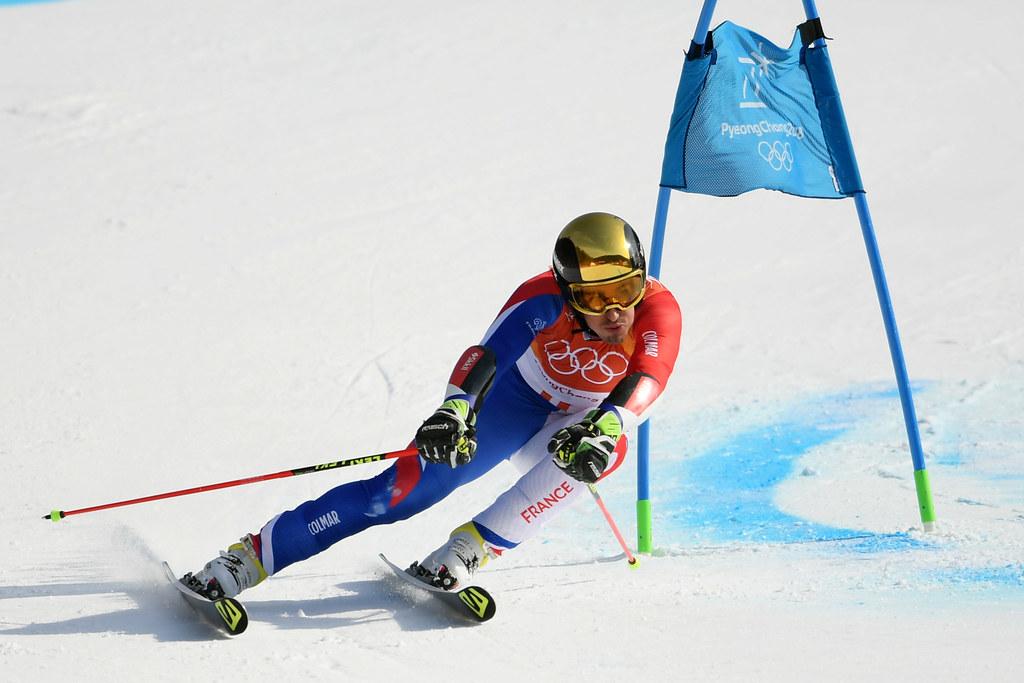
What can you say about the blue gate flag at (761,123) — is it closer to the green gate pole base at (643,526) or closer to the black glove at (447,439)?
the green gate pole base at (643,526)

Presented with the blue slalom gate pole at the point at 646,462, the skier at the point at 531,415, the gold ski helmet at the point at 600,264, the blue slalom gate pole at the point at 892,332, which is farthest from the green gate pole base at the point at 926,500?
the gold ski helmet at the point at 600,264

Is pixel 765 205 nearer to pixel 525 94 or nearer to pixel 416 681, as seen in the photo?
pixel 525 94

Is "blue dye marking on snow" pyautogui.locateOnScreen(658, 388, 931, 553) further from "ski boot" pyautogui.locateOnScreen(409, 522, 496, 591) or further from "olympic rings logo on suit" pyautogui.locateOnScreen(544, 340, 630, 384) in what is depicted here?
"ski boot" pyautogui.locateOnScreen(409, 522, 496, 591)

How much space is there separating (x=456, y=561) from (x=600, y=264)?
1.05 meters

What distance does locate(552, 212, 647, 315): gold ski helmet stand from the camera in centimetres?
366

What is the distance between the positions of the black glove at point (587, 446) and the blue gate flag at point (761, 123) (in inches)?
51.6

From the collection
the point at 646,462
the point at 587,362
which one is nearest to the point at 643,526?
the point at 646,462

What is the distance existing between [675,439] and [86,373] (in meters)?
3.29

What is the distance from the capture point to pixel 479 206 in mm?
9477

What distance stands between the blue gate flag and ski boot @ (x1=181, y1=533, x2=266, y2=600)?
2.11 metres

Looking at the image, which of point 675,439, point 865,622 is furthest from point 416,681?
point 675,439

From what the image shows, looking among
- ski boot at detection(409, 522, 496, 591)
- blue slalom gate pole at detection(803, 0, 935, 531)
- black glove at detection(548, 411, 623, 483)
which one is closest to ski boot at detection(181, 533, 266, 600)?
ski boot at detection(409, 522, 496, 591)

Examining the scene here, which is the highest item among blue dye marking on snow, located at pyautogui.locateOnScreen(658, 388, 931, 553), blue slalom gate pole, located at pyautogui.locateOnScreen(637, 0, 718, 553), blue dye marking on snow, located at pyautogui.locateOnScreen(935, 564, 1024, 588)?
blue slalom gate pole, located at pyautogui.locateOnScreen(637, 0, 718, 553)

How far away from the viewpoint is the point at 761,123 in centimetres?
440
